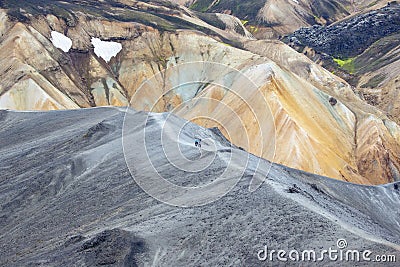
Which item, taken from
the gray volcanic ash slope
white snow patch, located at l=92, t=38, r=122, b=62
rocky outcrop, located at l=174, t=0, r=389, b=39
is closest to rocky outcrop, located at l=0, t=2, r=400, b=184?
white snow patch, located at l=92, t=38, r=122, b=62

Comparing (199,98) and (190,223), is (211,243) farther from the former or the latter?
(199,98)

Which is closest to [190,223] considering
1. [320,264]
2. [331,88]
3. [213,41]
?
[320,264]

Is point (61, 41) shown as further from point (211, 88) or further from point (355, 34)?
point (355, 34)

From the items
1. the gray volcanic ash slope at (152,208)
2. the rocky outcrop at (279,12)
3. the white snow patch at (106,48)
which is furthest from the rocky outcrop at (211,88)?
the rocky outcrop at (279,12)

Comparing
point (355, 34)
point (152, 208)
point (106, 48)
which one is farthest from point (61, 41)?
point (355, 34)

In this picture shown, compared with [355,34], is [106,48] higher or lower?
higher

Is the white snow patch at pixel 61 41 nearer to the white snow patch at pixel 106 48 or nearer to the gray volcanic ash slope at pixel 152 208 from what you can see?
the white snow patch at pixel 106 48

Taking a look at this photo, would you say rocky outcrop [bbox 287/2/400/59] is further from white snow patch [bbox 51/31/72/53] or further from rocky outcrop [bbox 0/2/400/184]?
white snow patch [bbox 51/31/72/53]
